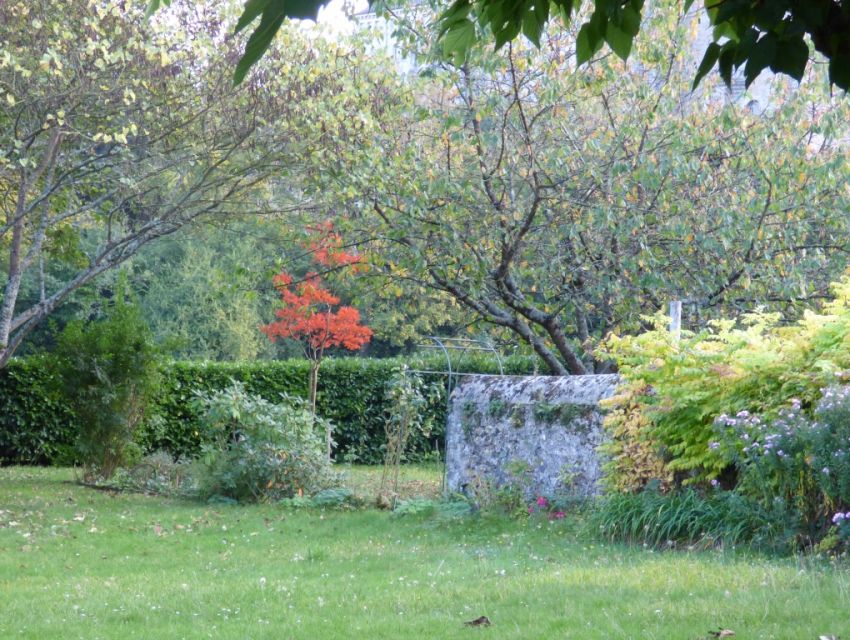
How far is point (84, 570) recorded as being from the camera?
730 cm

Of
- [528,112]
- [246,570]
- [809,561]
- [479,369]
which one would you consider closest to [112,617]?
[246,570]

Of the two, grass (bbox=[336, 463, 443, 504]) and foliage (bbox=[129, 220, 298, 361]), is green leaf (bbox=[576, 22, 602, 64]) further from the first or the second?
foliage (bbox=[129, 220, 298, 361])

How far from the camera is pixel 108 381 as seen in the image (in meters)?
12.6

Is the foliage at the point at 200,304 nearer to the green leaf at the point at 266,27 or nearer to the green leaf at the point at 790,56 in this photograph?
the green leaf at the point at 790,56

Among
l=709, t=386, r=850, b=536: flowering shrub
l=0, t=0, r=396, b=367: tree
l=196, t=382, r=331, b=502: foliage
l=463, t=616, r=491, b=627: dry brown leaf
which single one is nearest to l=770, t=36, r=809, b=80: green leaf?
l=463, t=616, r=491, b=627: dry brown leaf

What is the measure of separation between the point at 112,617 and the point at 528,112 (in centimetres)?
754

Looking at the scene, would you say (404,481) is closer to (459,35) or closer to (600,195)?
(600,195)

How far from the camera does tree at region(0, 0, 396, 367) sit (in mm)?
10391

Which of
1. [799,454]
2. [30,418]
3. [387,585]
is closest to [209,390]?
[30,418]

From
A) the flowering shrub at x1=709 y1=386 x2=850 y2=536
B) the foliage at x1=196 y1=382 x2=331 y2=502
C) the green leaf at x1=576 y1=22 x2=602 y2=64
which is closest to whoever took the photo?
the green leaf at x1=576 y1=22 x2=602 y2=64

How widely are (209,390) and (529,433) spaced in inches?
306

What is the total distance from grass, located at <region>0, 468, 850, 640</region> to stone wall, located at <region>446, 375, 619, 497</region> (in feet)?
2.96

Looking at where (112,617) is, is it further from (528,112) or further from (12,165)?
(528,112)

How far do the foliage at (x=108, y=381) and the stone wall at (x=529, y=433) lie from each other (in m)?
4.59
